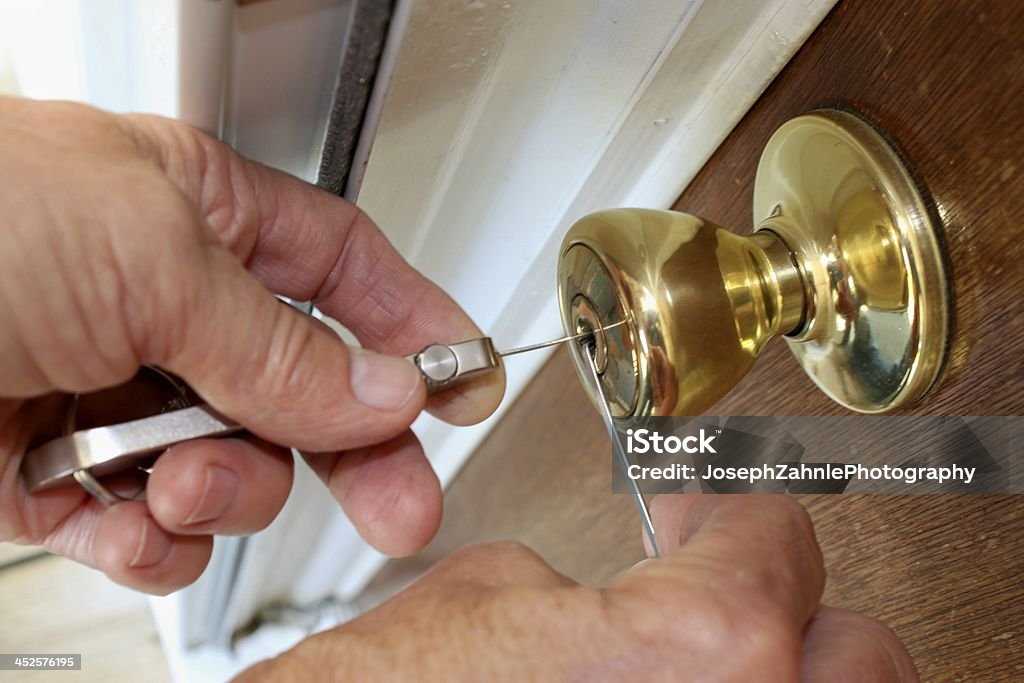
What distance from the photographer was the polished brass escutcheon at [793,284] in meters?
0.26

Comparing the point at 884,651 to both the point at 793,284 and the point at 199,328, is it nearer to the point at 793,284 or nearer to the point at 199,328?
the point at 793,284

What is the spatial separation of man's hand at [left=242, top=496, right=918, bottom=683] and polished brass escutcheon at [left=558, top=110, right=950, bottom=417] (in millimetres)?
49

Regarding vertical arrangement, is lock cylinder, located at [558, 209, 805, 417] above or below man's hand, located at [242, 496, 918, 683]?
above

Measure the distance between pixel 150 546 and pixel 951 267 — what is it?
0.99 feet

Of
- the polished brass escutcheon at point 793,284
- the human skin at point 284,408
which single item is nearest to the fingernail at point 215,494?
the human skin at point 284,408

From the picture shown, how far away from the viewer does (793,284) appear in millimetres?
285

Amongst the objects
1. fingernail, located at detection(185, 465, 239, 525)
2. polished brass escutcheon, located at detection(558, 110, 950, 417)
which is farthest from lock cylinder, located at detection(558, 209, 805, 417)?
fingernail, located at detection(185, 465, 239, 525)

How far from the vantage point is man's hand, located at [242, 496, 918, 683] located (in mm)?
220

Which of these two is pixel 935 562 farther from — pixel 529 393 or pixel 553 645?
pixel 529 393

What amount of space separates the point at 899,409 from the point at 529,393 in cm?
25

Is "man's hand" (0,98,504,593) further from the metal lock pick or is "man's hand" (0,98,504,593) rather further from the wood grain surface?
the wood grain surface

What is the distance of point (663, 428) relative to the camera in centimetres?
36

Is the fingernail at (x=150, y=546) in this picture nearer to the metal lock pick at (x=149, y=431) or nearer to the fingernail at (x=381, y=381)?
the metal lock pick at (x=149, y=431)

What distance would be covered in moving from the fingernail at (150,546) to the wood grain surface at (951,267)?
231mm
